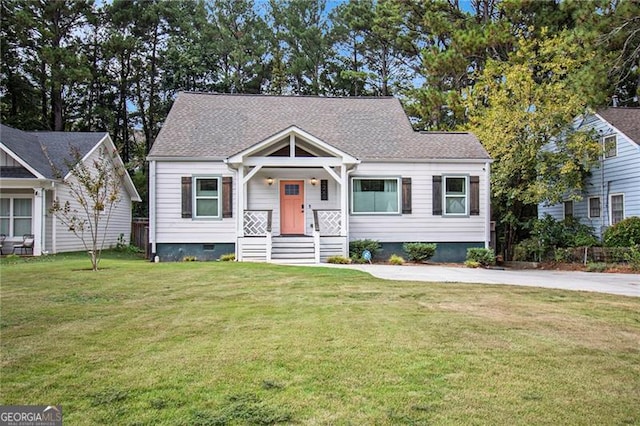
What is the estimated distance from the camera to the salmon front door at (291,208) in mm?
15734

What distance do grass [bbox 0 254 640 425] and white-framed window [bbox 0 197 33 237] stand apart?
10785 mm

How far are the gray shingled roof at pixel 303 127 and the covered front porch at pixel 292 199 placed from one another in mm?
1245

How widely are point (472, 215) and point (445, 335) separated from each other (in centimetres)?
1149

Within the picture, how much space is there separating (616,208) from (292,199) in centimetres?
1238

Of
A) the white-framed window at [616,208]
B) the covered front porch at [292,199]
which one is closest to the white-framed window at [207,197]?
the covered front porch at [292,199]

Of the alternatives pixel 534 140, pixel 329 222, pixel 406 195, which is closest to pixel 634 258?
pixel 534 140

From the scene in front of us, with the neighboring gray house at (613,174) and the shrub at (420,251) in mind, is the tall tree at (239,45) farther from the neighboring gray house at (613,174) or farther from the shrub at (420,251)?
the shrub at (420,251)

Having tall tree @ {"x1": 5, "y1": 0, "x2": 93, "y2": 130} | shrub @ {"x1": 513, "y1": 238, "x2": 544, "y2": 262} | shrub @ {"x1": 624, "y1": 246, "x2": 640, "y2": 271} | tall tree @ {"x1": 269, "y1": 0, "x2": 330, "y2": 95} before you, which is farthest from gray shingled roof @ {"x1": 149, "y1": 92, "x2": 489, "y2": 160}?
tall tree @ {"x1": 5, "y1": 0, "x2": 93, "y2": 130}

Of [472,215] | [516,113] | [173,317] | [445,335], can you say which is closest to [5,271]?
[173,317]

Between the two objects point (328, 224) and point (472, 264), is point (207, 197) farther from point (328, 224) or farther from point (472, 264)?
point (472, 264)

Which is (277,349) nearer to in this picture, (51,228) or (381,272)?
(381,272)

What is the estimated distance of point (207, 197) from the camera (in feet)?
49.4

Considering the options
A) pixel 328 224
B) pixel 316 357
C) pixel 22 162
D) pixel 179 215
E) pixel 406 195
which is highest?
pixel 22 162

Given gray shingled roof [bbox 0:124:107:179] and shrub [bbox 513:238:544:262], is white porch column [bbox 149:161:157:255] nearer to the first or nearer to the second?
gray shingled roof [bbox 0:124:107:179]
